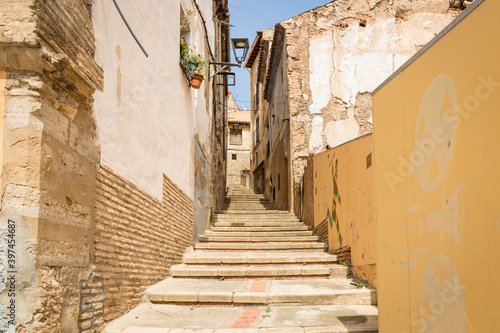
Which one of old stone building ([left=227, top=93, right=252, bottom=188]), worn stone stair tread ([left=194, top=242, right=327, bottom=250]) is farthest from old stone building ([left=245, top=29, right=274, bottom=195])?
worn stone stair tread ([left=194, top=242, right=327, bottom=250])

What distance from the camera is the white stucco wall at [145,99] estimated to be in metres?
4.09

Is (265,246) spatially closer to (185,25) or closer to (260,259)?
(260,259)

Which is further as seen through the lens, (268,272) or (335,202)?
(335,202)

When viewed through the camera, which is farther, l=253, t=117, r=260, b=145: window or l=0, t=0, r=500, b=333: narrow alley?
l=253, t=117, r=260, b=145: window

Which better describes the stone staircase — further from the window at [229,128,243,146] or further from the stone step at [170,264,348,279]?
the window at [229,128,243,146]

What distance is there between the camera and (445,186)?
2.54 m

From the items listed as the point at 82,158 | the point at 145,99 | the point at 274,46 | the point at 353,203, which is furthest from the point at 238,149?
the point at 82,158

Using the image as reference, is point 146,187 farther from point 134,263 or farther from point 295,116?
point 295,116

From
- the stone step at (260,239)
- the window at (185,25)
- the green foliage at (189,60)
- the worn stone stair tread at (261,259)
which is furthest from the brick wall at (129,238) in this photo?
the window at (185,25)

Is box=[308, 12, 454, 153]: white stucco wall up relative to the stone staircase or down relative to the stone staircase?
up

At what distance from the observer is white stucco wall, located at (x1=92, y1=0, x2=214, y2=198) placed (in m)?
4.09

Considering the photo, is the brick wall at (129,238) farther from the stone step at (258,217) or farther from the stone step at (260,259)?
the stone step at (258,217)

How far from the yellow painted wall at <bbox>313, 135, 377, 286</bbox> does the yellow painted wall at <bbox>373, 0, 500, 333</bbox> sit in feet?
6.74

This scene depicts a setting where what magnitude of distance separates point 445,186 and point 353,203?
13.5 ft
